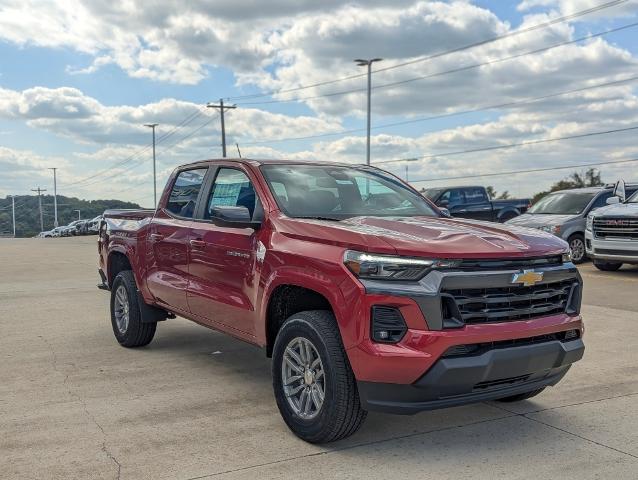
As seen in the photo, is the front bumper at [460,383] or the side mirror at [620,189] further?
the side mirror at [620,189]

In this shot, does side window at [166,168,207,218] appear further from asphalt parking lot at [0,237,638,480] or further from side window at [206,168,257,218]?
asphalt parking lot at [0,237,638,480]

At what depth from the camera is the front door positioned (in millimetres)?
4867

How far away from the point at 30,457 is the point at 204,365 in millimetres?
2367

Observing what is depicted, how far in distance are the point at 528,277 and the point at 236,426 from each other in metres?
2.13

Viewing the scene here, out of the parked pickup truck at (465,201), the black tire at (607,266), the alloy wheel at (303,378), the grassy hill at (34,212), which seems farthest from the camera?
the grassy hill at (34,212)

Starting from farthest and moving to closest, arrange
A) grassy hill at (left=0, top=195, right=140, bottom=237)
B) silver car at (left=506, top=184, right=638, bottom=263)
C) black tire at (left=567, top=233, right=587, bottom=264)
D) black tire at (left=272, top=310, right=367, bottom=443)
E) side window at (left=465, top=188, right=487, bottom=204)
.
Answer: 1. grassy hill at (left=0, top=195, right=140, bottom=237)
2. side window at (left=465, top=188, right=487, bottom=204)
3. black tire at (left=567, top=233, right=587, bottom=264)
4. silver car at (left=506, top=184, right=638, bottom=263)
5. black tire at (left=272, top=310, right=367, bottom=443)

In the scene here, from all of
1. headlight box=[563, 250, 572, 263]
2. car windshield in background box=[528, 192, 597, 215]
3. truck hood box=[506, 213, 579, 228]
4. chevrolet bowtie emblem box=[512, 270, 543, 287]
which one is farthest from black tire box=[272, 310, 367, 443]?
car windshield in background box=[528, 192, 597, 215]

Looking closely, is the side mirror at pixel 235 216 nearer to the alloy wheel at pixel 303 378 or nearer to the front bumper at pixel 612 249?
the alloy wheel at pixel 303 378

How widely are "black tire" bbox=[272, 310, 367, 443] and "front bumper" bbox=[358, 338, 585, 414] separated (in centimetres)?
13

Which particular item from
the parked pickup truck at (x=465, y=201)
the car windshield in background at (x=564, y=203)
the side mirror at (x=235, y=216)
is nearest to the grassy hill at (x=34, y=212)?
the parked pickup truck at (x=465, y=201)

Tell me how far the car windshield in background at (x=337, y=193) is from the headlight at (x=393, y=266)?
1.01 m

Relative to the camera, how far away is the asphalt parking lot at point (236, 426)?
3846 millimetres

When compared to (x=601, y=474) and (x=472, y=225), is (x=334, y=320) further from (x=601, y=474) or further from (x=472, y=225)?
(x=601, y=474)

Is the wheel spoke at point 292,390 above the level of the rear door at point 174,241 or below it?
below
